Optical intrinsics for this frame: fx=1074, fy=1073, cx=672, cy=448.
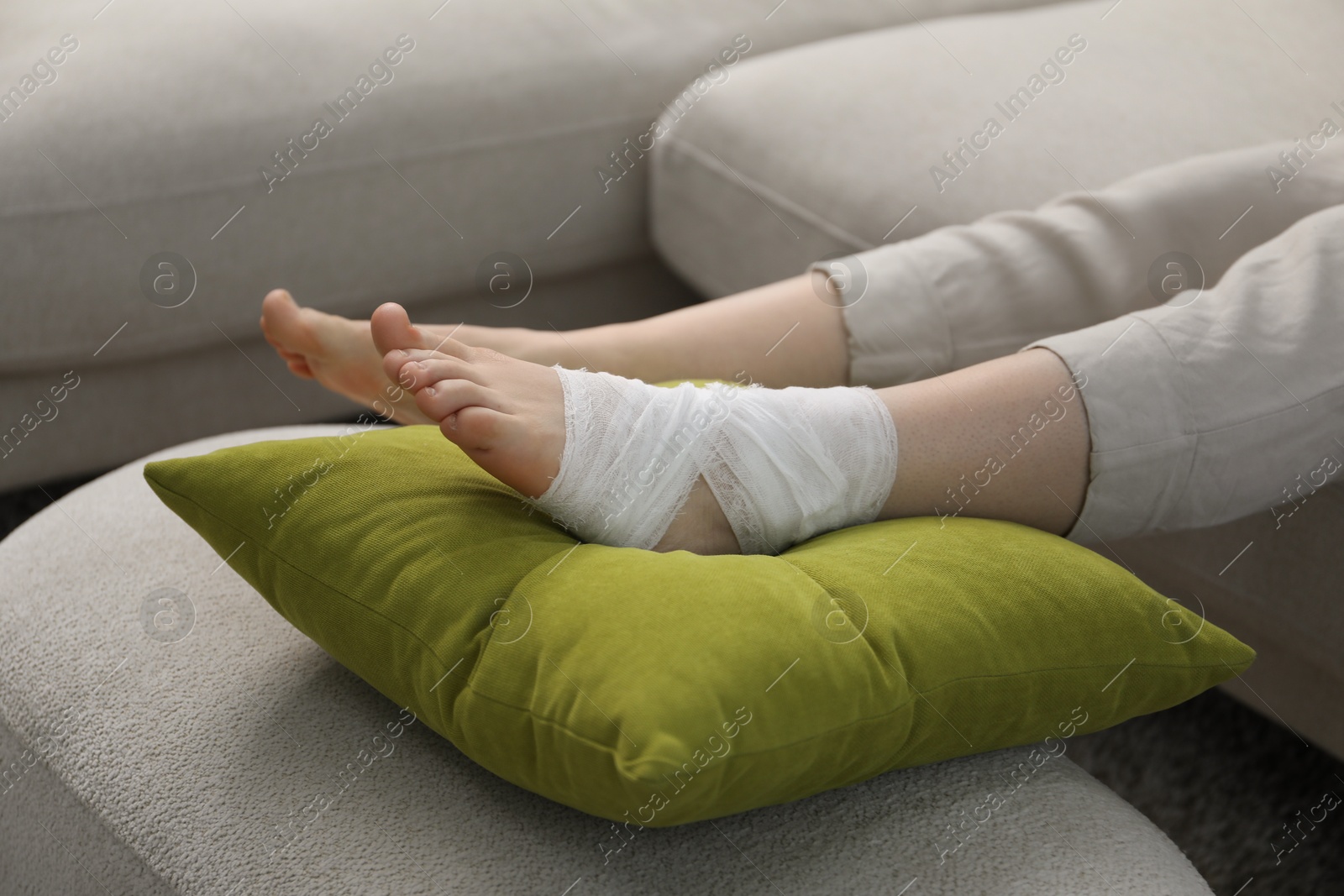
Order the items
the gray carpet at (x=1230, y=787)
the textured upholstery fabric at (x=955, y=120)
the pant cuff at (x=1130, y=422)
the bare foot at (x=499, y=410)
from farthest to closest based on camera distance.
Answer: the textured upholstery fabric at (x=955, y=120), the gray carpet at (x=1230, y=787), the pant cuff at (x=1130, y=422), the bare foot at (x=499, y=410)

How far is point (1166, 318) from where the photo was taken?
2.45 ft

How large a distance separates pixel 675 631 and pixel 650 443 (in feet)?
0.54

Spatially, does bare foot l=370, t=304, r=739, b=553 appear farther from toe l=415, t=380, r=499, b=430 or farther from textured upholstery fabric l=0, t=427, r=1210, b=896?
textured upholstery fabric l=0, t=427, r=1210, b=896

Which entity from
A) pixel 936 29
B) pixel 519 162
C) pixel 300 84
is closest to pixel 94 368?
pixel 300 84

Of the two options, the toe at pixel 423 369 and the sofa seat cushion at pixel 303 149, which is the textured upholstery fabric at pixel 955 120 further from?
the toe at pixel 423 369

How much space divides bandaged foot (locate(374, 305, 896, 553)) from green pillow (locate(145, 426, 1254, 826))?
29 mm

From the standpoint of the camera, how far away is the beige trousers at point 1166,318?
2.38ft

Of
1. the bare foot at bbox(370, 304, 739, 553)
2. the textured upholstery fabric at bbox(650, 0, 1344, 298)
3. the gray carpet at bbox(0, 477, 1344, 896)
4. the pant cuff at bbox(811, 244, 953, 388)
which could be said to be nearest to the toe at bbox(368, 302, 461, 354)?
the bare foot at bbox(370, 304, 739, 553)

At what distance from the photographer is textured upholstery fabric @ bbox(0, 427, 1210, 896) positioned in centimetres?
52

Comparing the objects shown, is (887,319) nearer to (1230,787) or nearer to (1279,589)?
(1279,589)

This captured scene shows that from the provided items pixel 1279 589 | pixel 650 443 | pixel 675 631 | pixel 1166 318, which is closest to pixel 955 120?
pixel 1166 318

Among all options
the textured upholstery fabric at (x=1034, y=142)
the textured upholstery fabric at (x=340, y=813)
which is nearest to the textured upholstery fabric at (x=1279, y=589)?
the textured upholstery fabric at (x=1034, y=142)

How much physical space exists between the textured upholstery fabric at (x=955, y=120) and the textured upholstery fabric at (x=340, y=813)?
631 mm

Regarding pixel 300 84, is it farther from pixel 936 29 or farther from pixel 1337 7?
pixel 1337 7
